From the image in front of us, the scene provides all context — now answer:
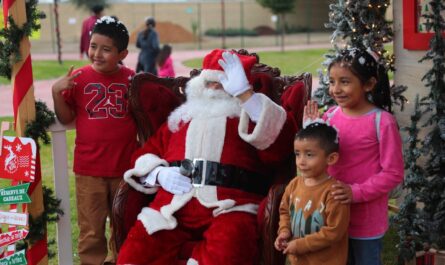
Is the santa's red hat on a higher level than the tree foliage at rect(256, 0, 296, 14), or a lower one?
lower

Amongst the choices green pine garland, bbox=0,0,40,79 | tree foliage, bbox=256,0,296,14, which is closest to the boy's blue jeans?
green pine garland, bbox=0,0,40,79

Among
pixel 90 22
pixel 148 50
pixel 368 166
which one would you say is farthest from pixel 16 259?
pixel 148 50

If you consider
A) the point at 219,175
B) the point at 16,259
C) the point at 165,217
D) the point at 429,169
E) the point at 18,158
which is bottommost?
Result: the point at 16,259

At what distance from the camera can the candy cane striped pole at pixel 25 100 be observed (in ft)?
12.7

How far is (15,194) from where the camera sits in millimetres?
3803

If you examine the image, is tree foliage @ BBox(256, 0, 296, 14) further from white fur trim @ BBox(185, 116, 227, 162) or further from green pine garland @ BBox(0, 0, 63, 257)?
white fur trim @ BBox(185, 116, 227, 162)

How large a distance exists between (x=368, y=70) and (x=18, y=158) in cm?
202

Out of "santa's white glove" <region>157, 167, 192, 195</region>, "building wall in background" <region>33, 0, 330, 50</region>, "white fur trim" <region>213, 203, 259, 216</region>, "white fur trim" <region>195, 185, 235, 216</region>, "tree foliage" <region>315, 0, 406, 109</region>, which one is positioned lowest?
"white fur trim" <region>213, 203, 259, 216</region>

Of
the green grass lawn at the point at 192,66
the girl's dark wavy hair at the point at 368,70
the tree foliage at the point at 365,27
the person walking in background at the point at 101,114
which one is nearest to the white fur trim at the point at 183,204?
the person walking in background at the point at 101,114

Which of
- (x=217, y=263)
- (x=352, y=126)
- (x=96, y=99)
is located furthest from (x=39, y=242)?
(x=352, y=126)

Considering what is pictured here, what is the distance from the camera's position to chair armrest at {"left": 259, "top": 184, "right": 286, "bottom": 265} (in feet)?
11.2

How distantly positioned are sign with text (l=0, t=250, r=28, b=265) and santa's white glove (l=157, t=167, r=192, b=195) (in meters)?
0.93

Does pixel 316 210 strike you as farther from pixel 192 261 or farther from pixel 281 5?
pixel 281 5

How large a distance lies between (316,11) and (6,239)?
35243 mm
